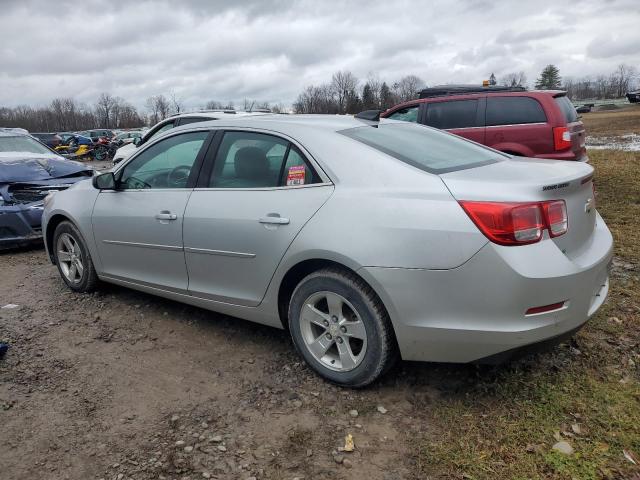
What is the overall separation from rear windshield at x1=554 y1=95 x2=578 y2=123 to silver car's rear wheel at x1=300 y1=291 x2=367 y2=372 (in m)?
5.69

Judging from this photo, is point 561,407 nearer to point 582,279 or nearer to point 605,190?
point 582,279

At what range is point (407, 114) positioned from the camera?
8.90m

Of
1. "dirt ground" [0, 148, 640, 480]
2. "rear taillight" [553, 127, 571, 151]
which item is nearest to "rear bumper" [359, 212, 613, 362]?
"dirt ground" [0, 148, 640, 480]

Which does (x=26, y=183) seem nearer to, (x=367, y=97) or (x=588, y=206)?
(x=588, y=206)

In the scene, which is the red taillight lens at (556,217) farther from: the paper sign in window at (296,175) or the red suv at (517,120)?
the red suv at (517,120)

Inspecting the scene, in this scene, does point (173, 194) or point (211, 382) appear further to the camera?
point (173, 194)

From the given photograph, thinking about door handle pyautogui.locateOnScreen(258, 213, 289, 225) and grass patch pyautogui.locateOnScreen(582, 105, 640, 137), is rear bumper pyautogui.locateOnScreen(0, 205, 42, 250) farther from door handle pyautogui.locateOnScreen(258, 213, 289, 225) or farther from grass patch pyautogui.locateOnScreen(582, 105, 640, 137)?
grass patch pyautogui.locateOnScreen(582, 105, 640, 137)

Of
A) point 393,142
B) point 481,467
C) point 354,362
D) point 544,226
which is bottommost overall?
point 481,467

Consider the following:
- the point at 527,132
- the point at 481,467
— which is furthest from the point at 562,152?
the point at 481,467

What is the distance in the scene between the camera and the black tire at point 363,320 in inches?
108

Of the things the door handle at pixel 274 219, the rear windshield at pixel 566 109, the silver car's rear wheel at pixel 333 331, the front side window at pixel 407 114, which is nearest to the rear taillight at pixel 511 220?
the silver car's rear wheel at pixel 333 331

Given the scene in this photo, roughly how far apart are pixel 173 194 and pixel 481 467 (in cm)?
264

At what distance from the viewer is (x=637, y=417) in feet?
8.45

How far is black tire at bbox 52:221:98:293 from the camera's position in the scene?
4602mm
